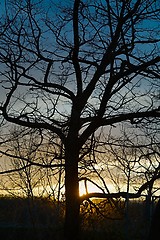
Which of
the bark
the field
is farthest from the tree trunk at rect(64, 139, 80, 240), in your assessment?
the field

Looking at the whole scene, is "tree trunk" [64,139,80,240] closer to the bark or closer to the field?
the bark

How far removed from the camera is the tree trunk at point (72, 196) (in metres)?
10.9

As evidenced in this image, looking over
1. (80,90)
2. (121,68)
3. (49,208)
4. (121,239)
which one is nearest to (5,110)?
(80,90)

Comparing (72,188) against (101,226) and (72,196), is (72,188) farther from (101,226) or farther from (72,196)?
(101,226)

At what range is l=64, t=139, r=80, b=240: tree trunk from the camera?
1091cm

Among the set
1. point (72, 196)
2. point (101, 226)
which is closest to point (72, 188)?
point (72, 196)

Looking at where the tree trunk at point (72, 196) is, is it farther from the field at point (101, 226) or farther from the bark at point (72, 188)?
the field at point (101, 226)

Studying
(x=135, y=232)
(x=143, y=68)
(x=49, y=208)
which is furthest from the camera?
(x=49, y=208)

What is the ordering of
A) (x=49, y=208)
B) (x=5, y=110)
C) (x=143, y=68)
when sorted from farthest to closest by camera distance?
(x=49, y=208) < (x=5, y=110) < (x=143, y=68)

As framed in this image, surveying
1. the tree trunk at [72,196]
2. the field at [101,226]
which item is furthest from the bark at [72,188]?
the field at [101,226]

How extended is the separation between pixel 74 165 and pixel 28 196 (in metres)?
10.9

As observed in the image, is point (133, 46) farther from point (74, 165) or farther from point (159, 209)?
point (159, 209)

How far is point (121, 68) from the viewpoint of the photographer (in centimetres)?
1103

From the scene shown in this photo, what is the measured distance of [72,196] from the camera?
10.9 m
